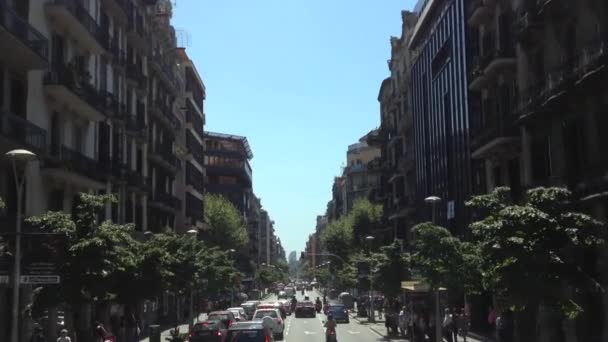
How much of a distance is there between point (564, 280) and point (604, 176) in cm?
714

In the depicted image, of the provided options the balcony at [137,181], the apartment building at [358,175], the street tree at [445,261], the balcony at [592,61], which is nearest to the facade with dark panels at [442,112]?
the street tree at [445,261]

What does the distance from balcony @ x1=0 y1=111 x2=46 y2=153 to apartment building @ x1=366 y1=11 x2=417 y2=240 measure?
1557 inches

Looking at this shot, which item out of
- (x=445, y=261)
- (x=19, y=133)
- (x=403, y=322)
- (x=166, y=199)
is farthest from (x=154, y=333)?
(x=166, y=199)

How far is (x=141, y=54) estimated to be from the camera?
170ft

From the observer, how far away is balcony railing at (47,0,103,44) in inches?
1262

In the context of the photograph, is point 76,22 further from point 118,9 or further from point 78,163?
point 118,9

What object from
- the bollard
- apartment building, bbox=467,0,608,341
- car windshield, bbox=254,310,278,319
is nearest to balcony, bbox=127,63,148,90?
car windshield, bbox=254,310,278,319

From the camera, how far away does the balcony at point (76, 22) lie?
31516 mm

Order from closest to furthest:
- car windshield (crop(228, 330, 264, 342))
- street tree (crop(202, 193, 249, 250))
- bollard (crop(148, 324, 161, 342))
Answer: car windshield (crop(228, 330, 264, 342)) < bollard (crop(148, 324, 161, 342)) < street tree (crop(202, 193, 249, 250))

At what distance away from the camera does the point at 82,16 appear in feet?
114

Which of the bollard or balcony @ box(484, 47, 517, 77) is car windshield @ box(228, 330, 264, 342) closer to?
the bollard

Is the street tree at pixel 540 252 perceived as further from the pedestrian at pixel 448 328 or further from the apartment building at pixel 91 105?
the apartment building at pixel 91 105

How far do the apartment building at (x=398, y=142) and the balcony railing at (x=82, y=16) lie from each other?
110 feet

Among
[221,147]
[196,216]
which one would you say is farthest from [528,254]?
[221,147]
